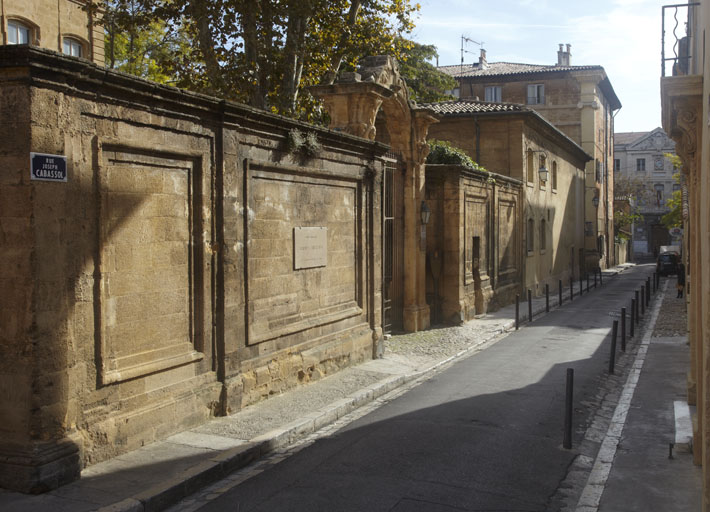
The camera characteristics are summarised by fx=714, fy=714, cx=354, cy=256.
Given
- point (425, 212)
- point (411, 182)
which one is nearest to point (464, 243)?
point (425, 212)

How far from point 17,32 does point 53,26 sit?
3.99 feet

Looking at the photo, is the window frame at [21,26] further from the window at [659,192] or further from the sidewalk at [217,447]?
the window at [659,192]

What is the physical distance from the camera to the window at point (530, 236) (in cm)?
2710

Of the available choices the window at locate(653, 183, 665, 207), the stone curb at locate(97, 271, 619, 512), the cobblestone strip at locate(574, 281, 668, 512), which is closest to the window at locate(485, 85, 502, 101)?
the cobblestone strip at locate(574, 281, 668, 512)

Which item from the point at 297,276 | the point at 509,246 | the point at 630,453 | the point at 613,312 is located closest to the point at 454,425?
the point at 630,453

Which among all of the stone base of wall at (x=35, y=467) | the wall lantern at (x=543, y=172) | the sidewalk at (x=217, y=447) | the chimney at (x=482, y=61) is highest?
the chimney at (x=482, y=61)

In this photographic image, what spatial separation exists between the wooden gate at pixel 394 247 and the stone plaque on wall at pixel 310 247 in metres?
4.95

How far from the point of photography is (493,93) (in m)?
44.4

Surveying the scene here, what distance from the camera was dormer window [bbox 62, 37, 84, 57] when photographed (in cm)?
2165

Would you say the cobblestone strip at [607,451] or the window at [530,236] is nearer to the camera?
the cobblestone strip at [607,451]

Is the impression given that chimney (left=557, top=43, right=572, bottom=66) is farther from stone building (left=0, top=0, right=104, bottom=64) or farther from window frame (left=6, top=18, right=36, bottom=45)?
window frame (left=6, top=18, right=36, bottom=45)

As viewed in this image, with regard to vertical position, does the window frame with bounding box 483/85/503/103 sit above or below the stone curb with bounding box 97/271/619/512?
above

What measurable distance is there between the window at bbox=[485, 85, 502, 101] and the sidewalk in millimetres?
33733

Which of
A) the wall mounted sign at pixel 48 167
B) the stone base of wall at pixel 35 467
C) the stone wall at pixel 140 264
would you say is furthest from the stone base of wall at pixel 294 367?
the wall mounted sign at pixel 48 167
